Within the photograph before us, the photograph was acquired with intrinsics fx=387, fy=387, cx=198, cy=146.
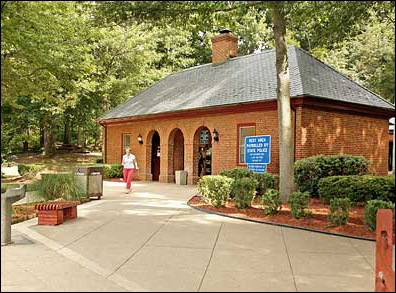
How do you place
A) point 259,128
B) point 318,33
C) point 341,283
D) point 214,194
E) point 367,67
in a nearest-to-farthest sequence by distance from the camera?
point 341,283 < point 214,194 < point 318,33 < point 259,128 < point 367,67

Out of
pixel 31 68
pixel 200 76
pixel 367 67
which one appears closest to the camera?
pixel 31 68

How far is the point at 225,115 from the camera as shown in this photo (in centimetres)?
1744

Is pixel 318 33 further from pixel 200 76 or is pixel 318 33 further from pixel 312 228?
pixel 200 76

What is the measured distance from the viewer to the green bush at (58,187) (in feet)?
37.7

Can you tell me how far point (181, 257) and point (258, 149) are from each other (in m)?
10.3

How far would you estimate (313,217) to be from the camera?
941 cm

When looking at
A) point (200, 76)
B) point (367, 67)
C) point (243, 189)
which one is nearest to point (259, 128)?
point (243, 189)

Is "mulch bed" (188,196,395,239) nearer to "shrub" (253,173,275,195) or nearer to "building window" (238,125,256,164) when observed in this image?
"shrub" (253,173,275,195)

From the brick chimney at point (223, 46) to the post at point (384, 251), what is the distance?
19008 millimetres

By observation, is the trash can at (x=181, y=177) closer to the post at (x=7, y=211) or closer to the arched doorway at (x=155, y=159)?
the arched doorway at (x=155, y=159)

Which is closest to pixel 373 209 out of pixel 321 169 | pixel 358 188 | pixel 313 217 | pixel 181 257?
pixel 313 217

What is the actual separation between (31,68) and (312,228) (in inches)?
309

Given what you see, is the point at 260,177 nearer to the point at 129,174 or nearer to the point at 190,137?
the point at 129,174

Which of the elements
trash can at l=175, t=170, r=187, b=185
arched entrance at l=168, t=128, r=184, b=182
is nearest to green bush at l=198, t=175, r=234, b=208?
trash can at l=175, t=170, r=187, b=185
